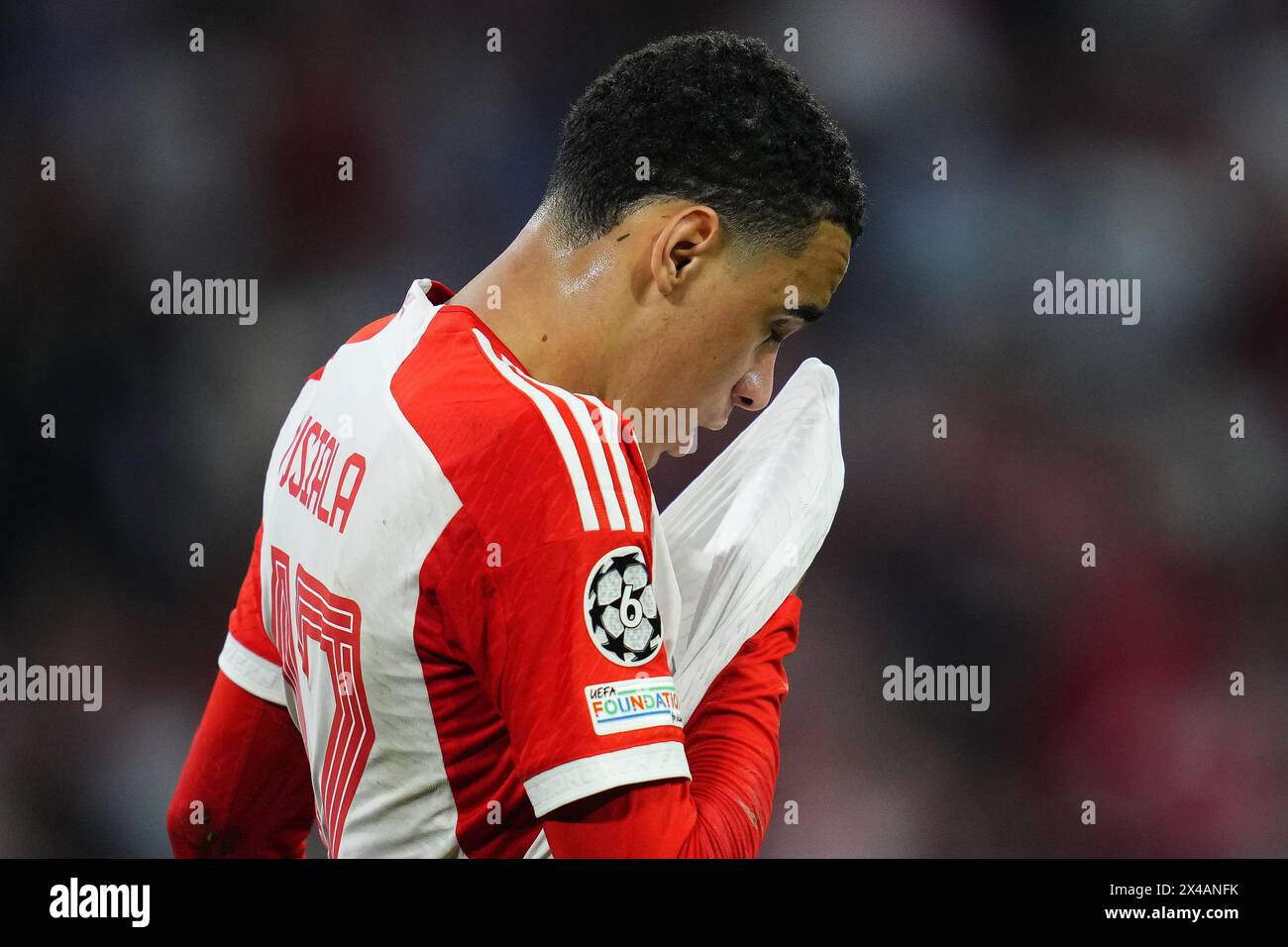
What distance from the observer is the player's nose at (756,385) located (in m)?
1.20

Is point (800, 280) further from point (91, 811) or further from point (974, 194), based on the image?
point (91, 811)

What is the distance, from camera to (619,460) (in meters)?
0.92

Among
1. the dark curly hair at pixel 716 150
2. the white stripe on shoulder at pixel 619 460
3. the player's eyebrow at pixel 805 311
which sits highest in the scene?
the dark curly hair at pixel 716 150

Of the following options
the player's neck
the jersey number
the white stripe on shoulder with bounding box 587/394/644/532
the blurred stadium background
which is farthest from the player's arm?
the blurred stadium background

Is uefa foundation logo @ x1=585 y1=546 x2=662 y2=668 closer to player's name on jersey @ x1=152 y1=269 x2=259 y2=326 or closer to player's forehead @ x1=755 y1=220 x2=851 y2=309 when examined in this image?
player's forehead @ x1=755 y1=220 x2=851 y2=309

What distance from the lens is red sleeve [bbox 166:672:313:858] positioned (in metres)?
1.31

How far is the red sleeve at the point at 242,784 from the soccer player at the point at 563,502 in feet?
0.19

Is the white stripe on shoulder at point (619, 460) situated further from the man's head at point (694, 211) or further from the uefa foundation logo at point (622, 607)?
the man's head at point (694, 211)

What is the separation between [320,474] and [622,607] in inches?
13.1

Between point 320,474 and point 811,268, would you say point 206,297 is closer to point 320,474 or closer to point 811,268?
point 320,474

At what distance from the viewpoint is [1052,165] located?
240 cm

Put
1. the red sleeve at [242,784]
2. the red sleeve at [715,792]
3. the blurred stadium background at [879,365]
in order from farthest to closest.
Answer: the blurred stadium background at [879,365], the red sleeve at [242,784], the red sleeve at [715,792]

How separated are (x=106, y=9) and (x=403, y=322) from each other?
1.59 meters

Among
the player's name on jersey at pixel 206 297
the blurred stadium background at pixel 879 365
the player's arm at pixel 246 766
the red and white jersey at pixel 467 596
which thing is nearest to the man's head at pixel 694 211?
the red and white jersey at pixel 467 596
